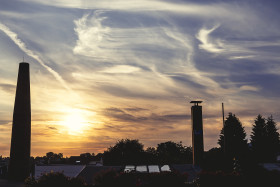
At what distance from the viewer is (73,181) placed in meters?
26.6

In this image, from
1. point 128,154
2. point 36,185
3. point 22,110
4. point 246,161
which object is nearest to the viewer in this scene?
point 36,185

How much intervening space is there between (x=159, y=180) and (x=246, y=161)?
11136mm

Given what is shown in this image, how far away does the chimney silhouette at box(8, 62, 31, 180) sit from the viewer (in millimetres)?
59500

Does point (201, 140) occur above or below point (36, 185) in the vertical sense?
above

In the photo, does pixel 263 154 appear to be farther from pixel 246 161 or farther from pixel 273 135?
pixel 246 161

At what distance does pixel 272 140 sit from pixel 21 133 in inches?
2285

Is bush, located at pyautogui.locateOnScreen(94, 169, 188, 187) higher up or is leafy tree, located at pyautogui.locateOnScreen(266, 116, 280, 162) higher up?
leafy tree, located at pyautogui.locateOnScreen(266, 116, 280, 162)

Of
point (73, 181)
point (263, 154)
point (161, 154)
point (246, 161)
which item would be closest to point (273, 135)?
point (263, 154)

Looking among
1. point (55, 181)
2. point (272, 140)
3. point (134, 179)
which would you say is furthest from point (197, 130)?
point (272, 140)

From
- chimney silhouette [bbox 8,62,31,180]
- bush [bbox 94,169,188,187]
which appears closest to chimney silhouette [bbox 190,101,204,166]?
bush [bbox 94,169,188,187]

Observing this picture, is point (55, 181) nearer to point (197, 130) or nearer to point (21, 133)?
point (197, 130)

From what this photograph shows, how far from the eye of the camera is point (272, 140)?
8544 cm

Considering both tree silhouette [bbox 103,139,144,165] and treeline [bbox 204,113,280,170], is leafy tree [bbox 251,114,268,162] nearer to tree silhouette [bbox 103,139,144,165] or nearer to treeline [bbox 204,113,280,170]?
treeline [bbox 204,113,280,170]

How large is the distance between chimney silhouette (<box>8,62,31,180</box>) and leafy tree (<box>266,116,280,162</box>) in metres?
53.5
